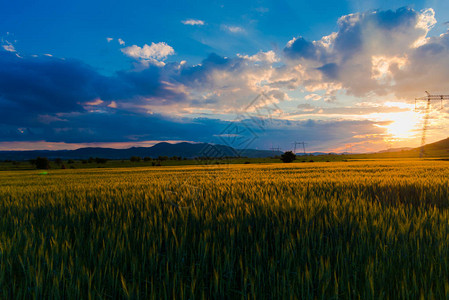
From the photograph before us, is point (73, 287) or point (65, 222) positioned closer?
point (73, 287)

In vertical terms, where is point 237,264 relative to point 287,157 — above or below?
below

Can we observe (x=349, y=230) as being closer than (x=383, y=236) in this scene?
No

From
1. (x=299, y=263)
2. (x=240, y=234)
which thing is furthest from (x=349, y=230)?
(x=240, y=234)

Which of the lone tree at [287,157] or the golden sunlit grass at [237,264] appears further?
the lone tree at [287,157]

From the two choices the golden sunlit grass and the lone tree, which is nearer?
the golden sunlit grass

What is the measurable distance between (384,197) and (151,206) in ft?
19.2

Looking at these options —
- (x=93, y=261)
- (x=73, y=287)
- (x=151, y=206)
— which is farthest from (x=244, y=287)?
(x=151, y=206)

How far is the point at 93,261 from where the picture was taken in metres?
2.45

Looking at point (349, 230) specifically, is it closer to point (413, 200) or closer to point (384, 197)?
point (384, 197)

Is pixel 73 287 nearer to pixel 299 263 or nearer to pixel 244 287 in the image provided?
pixel 244 287

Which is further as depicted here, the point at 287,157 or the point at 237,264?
the point at 287,157

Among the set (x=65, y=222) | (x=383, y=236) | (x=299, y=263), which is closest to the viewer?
(x=299, y=263)

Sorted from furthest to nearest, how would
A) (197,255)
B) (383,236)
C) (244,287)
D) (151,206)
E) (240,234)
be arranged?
(151,206) → (240,234) → (383,236) → (197,255) → (244,287)

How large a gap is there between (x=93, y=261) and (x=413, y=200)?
743 cm
